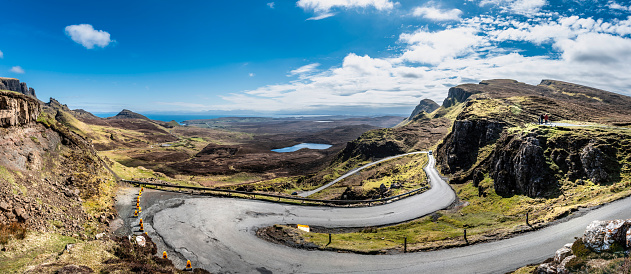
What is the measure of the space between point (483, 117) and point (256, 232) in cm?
6015

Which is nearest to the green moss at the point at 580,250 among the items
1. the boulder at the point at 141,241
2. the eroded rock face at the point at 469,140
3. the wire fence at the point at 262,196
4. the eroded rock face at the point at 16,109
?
the wire fence at the point at 262,196

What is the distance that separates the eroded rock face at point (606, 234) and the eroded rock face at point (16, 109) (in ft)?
143

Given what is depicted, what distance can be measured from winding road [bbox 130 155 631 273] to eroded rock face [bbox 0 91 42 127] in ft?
47.2

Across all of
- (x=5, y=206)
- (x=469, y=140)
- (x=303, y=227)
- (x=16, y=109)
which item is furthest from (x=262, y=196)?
(x=469, y=140)

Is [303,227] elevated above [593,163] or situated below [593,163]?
below

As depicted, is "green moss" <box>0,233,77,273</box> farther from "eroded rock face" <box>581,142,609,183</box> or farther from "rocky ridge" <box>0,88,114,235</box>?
"eroded rock face" <box>581,142,609,183</box>

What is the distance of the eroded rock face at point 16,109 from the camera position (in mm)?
23922

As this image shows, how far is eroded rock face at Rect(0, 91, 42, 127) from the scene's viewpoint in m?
23.9

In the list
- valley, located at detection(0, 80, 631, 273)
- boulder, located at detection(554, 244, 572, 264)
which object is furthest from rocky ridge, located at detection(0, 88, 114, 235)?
boulder, located at detection(554, 244, 572, 264)

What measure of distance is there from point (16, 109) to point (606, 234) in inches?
1783

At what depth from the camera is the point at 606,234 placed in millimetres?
11305

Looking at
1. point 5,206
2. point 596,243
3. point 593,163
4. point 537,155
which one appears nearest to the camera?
point 596,243

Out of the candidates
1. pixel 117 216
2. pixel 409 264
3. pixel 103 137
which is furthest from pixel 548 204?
pixel 103 137

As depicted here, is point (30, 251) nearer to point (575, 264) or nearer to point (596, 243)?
point (575, 264)
